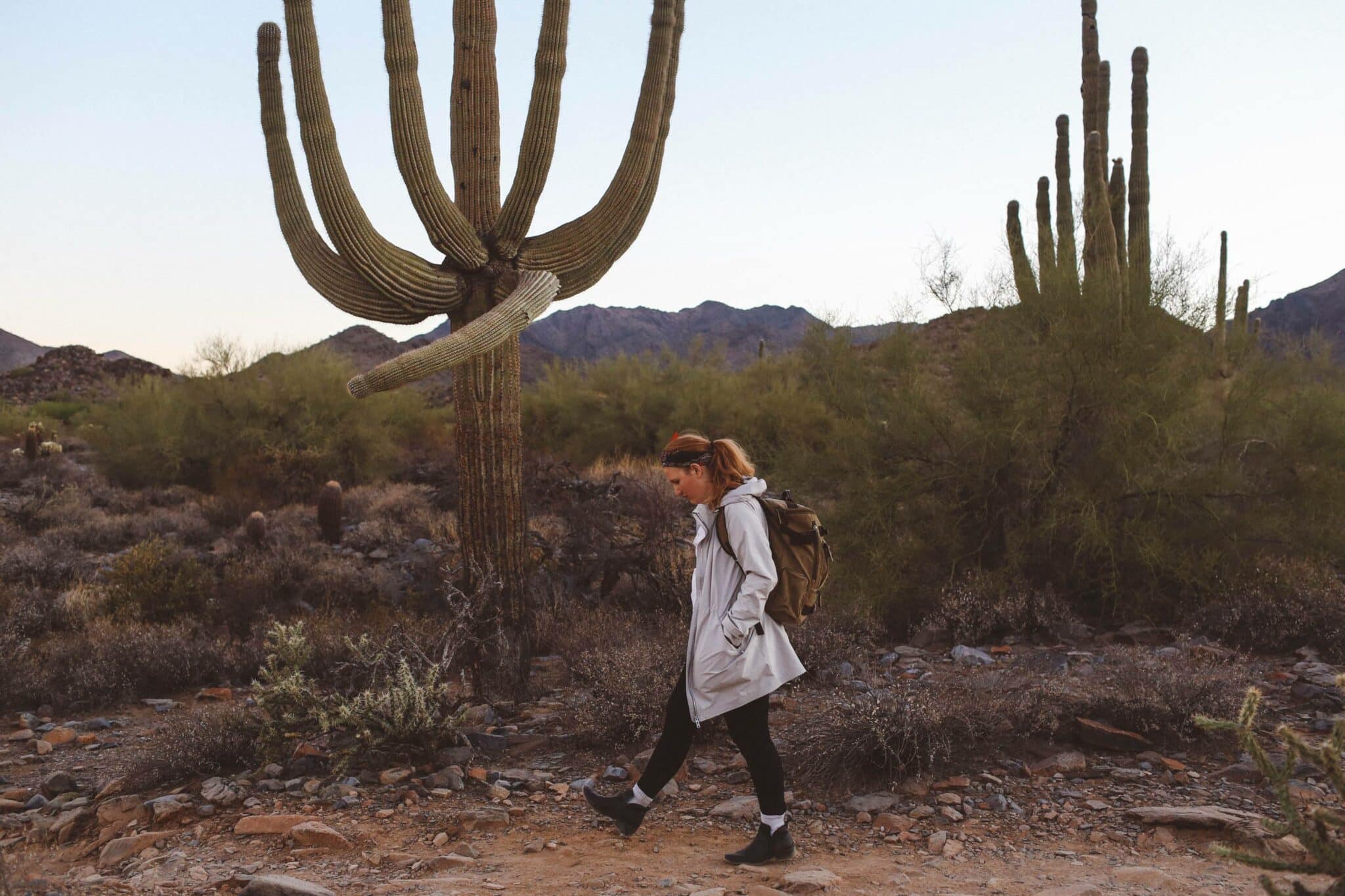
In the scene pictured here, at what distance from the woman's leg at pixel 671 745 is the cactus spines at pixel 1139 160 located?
36.7 feet

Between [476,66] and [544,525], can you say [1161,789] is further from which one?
[544,525]

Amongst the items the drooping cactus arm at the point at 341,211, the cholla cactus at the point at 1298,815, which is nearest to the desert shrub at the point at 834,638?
the drooping cactus arm at the point at 341,211

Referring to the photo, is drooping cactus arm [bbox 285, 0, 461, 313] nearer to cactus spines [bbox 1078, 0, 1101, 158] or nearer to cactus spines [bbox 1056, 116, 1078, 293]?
cactus spines [bbox 1056, 116, 1078, 293]

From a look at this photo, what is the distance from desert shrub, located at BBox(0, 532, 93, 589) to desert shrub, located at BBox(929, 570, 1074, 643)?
9.20m

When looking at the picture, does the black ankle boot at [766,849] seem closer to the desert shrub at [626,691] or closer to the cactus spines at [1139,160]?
the desert shrub at [626,691]

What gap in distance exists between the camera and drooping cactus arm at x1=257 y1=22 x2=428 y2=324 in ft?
22.0

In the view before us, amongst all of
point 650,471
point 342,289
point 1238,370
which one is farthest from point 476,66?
point 650,471

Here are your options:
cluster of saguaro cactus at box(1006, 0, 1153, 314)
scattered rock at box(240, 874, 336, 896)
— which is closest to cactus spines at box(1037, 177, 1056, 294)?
cluster of saguaro cactus at box(1006, 0, 1153, 314)

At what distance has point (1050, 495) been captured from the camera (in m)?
8.89

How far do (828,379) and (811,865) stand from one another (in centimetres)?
720

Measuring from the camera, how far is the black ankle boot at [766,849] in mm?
4215

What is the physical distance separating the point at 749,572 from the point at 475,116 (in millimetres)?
4136

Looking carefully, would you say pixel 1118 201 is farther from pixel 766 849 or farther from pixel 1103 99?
pixel 766 849

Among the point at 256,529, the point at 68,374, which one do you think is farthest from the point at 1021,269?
the point at 68,374
